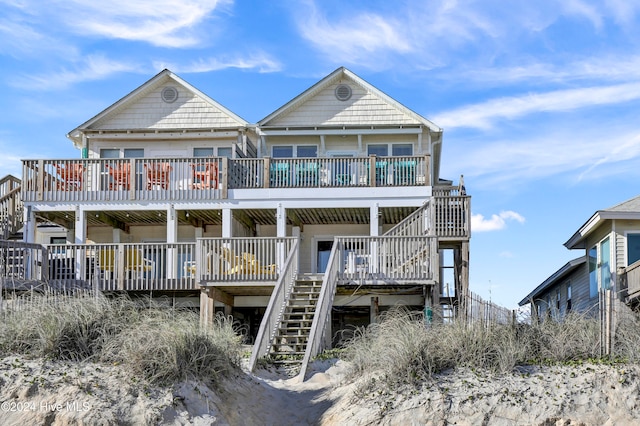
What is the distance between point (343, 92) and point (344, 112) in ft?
2.27

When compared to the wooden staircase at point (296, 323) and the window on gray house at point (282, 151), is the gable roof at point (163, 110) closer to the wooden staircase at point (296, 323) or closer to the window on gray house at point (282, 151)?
the window on gray house at point (282, 151)

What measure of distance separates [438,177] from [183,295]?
34.2 ft

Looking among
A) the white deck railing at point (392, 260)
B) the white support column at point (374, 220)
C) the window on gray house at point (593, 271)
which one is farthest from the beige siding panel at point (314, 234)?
the window on gray house at point (593, 271)

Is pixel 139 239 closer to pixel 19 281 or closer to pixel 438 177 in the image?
pixel 19 281

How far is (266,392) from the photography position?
538 inches

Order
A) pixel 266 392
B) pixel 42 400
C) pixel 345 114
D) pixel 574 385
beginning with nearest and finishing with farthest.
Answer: pixel 42 400
pixel 574 385
pixel 266 392
pixel 345 114

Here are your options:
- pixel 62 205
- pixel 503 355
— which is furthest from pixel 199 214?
pixel 503 355

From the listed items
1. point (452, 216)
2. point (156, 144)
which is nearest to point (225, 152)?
point (156, 144)

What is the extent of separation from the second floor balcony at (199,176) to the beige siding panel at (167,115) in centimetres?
268

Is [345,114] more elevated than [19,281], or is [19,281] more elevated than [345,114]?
[345,114]

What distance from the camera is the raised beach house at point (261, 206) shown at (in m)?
21.9

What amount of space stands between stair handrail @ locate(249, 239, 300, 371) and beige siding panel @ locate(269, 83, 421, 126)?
5841 mm

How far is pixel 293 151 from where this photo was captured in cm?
2691

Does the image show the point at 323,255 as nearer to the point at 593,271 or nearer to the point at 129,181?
the point at 129,181
